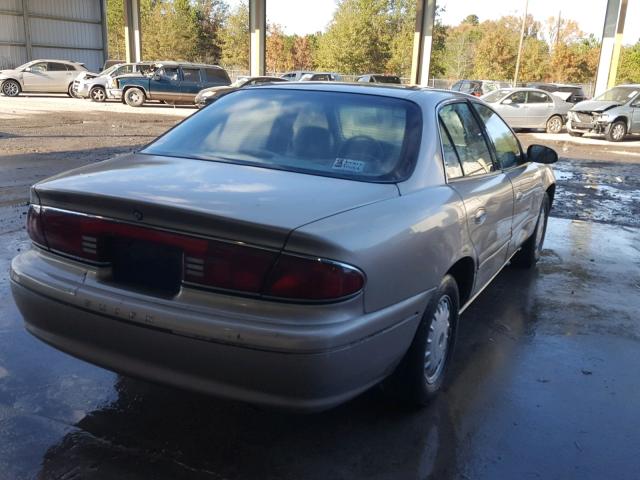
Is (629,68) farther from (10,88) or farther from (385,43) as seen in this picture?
(10,88)

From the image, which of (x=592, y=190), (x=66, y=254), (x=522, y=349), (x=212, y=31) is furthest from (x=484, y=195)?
(x=212, y=31)

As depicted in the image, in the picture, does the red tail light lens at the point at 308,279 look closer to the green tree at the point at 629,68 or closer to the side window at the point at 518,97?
the side window at the point at 518,97

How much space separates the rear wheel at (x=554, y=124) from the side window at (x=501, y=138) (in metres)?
18.6

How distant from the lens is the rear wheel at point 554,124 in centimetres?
2205

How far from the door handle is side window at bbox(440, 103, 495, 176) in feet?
0.77

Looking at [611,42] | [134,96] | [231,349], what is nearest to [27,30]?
[134,96]

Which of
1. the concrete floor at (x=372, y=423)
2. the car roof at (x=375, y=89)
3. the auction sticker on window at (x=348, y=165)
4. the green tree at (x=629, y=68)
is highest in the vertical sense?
the green tree at (x=629, y=68)

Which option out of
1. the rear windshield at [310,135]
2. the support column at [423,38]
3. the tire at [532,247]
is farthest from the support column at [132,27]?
the rear windshield at [310,135]

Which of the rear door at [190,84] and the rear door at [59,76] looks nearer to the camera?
the rear door at [190,84]

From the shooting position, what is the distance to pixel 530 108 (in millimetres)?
21578

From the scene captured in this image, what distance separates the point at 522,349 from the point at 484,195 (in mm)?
1096

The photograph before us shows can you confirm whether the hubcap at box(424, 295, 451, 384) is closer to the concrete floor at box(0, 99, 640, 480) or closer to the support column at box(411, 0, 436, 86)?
the concrete floor at box(0, 99, 640, 480)

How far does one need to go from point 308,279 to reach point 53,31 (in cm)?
4294

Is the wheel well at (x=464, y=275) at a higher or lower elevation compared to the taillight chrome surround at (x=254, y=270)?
lower
